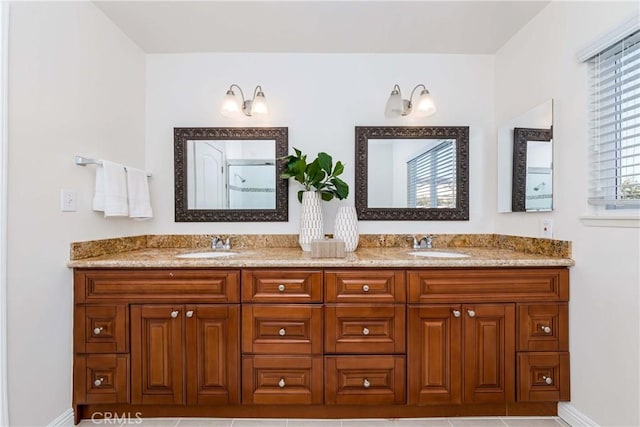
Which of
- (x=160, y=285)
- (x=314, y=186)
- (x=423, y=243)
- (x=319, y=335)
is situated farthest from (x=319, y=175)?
(x=160, y=285)

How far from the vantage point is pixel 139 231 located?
2.31 metres

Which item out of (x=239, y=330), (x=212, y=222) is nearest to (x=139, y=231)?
(x=212, y=222)

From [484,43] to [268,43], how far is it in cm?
148

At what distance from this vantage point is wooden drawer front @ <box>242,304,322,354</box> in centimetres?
174

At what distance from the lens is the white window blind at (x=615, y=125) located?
57.4 inches

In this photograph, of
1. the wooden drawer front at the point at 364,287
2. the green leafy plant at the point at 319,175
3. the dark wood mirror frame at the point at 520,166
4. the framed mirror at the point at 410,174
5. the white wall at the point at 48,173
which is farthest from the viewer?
the framed mirror at the point at 410,174

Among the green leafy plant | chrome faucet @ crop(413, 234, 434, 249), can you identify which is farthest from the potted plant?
chrome faucet @ crop(413, 234, 434, 249)

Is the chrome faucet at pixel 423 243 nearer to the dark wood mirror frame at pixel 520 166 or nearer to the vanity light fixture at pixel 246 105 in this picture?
the dark wood mirror frame at pixel 520 166

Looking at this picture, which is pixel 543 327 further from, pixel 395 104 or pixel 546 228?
pixel 395 104

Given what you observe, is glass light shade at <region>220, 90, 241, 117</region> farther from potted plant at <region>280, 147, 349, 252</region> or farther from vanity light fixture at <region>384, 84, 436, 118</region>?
vanity light fixture at <region>384, 84, 436, 118</region>

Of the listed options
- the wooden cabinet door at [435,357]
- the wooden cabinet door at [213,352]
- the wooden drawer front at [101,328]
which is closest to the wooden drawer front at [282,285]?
the wooden cabinet door at [213,352]

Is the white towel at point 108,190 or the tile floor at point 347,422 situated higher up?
the white towel at point 108,190

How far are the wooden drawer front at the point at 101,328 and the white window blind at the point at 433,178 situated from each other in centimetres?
191

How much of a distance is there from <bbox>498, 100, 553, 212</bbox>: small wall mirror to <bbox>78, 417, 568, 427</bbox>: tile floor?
116 centimetres
